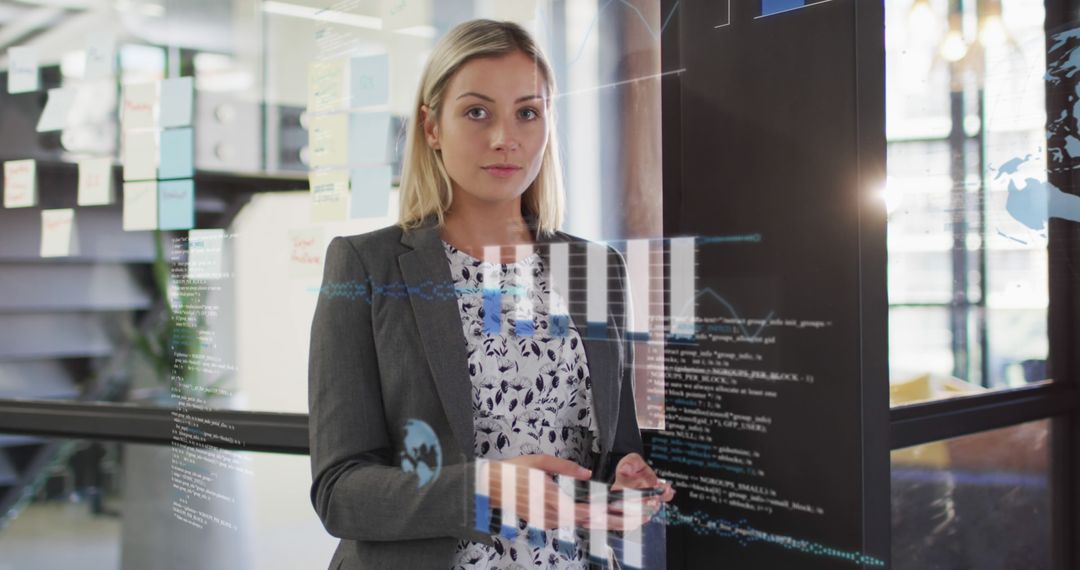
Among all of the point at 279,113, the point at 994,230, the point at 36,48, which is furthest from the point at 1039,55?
the point at 36,48

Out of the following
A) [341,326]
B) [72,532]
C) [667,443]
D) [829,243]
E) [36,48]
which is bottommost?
[72,532]

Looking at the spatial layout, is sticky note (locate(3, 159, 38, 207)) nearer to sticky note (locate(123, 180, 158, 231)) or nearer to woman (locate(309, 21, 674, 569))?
sticky note (locate(123, 180, 158, 231))

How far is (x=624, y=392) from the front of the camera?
4.23ft

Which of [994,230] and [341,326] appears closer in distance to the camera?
[994,230]

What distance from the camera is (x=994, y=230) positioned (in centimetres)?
100

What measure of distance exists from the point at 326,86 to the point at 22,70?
1.48 metres

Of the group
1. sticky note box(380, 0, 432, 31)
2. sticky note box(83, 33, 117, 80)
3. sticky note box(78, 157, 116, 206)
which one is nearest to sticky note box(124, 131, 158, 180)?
sticky note box(78, 157, 116, 206)

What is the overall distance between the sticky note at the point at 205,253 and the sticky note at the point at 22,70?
3.37ft

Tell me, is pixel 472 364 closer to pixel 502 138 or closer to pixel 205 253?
pixel 502 138

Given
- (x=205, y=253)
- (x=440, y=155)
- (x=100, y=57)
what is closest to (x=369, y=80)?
(x=440, y=155)

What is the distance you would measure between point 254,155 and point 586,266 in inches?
46.3

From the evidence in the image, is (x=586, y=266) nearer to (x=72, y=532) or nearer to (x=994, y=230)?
(x=994, y=230)

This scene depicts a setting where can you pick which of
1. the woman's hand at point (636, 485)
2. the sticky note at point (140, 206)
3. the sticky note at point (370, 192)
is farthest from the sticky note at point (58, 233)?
the woman's hand at point (636, 485)

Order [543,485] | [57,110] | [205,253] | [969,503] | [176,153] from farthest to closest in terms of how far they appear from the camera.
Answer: [57,110] < [176,153] < [205,253] < [543,485] < [969,503]
